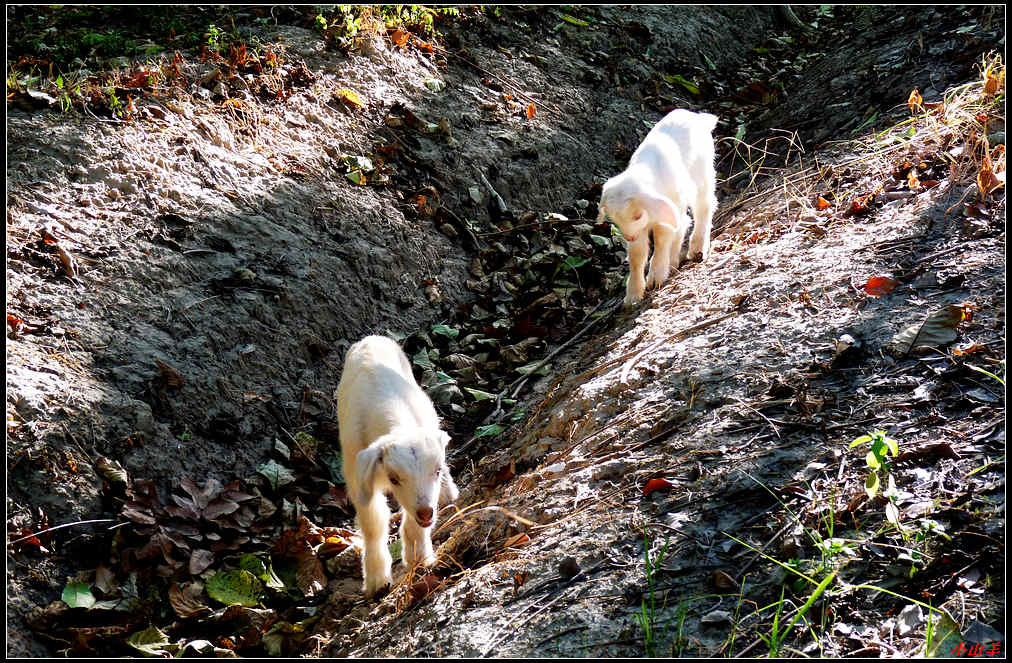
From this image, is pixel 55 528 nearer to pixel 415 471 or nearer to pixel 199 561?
pixel 199 561

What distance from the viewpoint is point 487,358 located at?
615 centimetres

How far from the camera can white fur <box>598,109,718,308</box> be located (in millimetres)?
5688

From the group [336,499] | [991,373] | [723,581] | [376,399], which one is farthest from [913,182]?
[336,499]

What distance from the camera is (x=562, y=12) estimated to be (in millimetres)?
10289

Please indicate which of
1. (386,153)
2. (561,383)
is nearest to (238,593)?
(561,383)

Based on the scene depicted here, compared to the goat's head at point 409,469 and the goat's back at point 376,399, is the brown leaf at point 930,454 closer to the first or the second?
the goat's head at point 409,469

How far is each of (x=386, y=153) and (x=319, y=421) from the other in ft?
9.41

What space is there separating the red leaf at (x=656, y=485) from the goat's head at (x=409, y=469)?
985mm

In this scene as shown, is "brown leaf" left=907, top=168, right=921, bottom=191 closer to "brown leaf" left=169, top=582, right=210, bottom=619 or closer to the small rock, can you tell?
the small rock

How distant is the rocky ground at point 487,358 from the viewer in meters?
3.20

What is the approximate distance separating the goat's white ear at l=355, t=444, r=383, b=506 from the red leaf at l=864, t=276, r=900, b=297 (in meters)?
2.86

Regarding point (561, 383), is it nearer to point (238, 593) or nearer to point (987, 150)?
point (238, 593)

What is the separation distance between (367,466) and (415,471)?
24 cm

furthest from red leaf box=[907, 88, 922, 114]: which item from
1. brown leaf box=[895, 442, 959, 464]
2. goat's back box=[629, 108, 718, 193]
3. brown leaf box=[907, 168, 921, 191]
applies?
brown leaf box=[895, 442, 959, 464]
